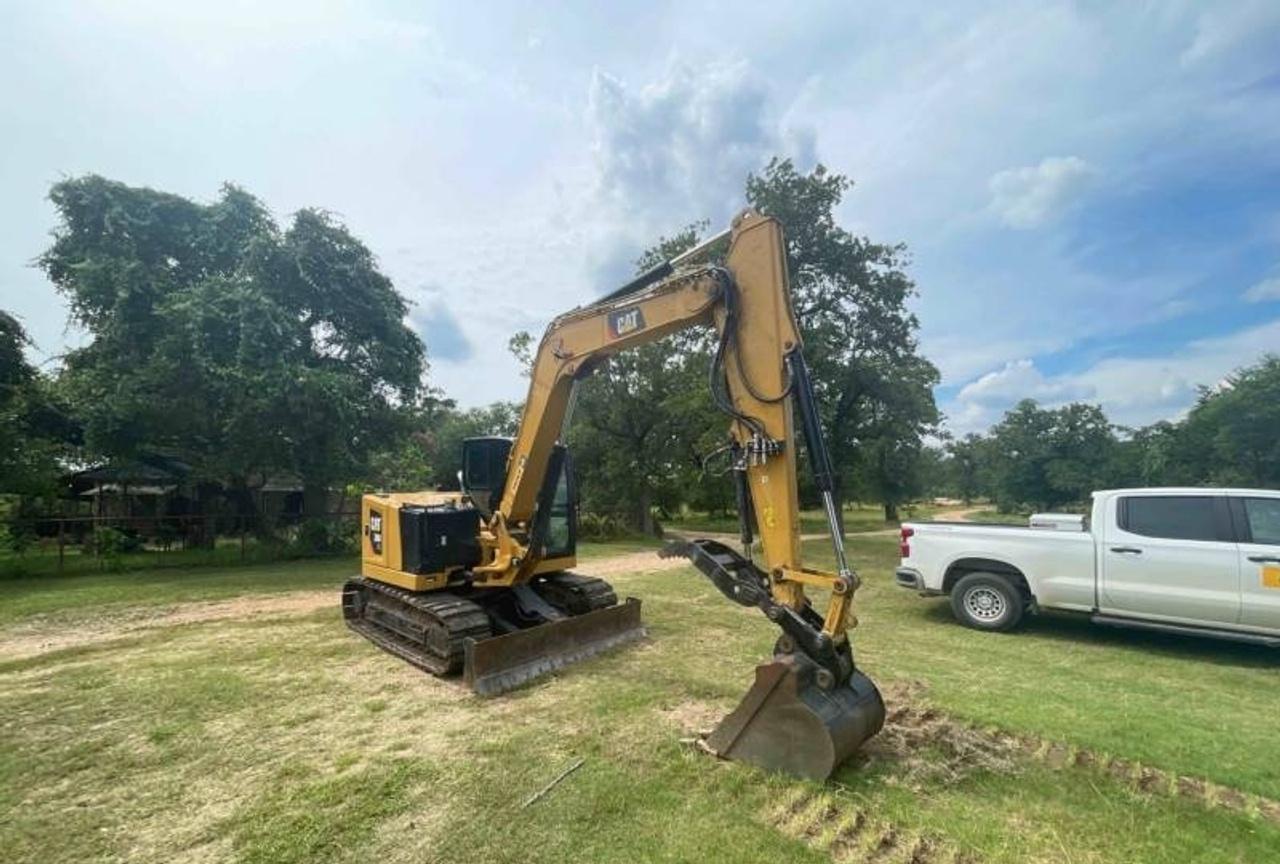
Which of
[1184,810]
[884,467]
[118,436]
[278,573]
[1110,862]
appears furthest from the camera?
[884,467]

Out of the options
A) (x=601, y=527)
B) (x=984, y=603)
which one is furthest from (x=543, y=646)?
(x=601, y=527)

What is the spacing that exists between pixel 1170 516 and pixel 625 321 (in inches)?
240

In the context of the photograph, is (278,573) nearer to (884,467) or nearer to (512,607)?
(512,607)

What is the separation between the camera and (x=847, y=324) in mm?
18656

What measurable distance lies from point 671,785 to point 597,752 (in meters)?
0.67

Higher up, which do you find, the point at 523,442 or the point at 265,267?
the point at 265,267

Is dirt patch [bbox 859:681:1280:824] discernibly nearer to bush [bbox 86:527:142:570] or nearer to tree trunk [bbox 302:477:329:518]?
tree trunk [bbox 302:477:329:518]

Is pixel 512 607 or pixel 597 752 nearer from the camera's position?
pixel 597 752

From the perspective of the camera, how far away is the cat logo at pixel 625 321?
5520 mm

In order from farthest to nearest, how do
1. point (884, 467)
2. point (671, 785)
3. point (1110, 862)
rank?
point (884, 467) < point (671, 785) < point (1110, 862)

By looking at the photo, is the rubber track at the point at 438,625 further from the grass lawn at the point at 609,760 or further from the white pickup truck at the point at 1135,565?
the white pickup truck at the point at 1135,565

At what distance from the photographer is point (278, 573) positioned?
43.4ft

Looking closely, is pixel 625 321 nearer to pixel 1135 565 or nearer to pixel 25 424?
pixel 1135 565

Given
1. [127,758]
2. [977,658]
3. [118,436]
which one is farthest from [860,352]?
[118,436]
